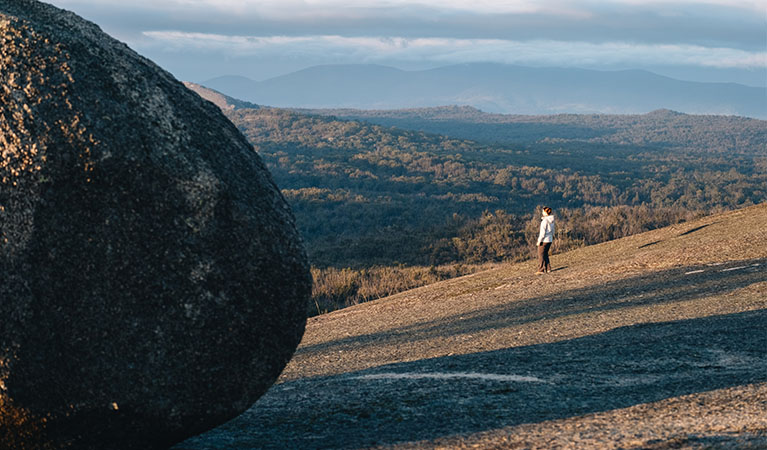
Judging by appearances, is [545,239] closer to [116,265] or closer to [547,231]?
[547,231]

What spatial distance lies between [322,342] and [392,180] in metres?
72.9

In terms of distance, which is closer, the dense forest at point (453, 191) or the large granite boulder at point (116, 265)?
the large granite boulder at point (116, 265)

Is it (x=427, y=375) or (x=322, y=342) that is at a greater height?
(x=427, y=375)

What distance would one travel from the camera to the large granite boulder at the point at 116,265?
4.89m

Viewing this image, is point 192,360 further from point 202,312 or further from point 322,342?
point 322,342

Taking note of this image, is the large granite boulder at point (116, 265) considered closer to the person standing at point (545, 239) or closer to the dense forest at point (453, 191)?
the person standing at point (545, 239)

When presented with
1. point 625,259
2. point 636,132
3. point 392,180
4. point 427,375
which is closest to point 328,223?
point 392,180

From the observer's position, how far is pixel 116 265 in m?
5.02

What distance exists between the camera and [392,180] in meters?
85.7

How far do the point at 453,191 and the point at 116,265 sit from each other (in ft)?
246

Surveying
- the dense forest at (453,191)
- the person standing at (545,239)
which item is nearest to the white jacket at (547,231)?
the person standing at (545,239)

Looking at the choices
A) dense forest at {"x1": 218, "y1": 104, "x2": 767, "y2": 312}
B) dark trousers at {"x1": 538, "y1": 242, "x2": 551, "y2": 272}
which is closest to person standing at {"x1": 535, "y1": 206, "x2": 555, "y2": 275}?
dark trousers at {"x1": 538, "y1": 242, "x2": 551, "y2": 272}

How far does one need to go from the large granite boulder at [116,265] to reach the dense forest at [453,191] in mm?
18105

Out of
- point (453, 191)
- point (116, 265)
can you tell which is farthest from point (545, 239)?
point (453, 191)
